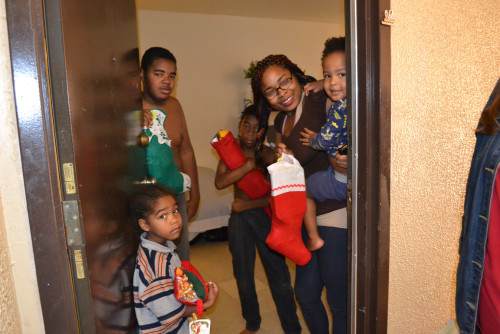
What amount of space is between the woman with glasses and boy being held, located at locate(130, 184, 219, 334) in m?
0.48

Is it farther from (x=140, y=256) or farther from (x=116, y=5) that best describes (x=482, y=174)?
(x=116, y=5)

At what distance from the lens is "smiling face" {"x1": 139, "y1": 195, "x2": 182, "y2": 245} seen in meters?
1.62

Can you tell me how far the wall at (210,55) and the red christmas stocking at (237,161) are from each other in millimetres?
3141

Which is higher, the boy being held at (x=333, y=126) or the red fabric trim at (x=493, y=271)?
the boy being held at (x=333, y=126)

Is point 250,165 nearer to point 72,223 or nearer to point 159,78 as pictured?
point 159,78

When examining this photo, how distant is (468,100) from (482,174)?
0.77m

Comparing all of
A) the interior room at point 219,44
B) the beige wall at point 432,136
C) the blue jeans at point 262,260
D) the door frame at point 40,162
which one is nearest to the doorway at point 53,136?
the door frame at point 40,162

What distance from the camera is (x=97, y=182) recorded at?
1.16m

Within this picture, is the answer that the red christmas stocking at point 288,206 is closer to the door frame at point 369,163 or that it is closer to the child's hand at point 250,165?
the door frame at point 369,163

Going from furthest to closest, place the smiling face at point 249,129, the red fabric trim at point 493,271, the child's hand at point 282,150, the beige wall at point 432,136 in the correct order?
the smiling face at point 249,129 < the child's hand at point 282,150 < the beige wall at point 432,136 < the red fabric trim at point 493,271

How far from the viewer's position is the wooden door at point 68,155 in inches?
36.5

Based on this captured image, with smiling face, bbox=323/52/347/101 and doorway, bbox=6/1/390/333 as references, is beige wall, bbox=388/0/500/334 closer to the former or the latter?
doorway, bbox=6/1/390/333

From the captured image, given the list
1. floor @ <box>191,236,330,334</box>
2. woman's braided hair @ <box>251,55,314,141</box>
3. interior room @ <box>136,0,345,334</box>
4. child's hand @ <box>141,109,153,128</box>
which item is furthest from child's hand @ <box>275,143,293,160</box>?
interior room @ <box>136,0,345,334</box>

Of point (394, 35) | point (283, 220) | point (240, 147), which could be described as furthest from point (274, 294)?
point (394, 35)
